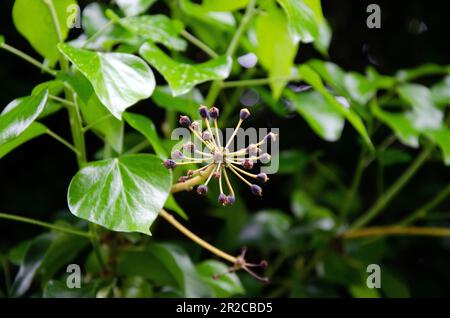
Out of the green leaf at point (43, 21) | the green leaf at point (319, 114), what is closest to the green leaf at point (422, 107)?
the green leaf at point (319, 114)

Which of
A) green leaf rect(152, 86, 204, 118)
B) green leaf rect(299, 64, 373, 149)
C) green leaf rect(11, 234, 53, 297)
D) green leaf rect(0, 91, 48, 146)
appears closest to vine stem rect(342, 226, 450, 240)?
green leaf rect(299, 64, 373, 149)

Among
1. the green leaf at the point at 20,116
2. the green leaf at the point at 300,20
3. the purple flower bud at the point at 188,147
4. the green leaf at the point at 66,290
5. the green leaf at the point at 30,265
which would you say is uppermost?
the green leaf at the point at 300,20

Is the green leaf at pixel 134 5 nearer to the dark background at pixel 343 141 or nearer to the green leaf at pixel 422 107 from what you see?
the dark background at pixel 343 141

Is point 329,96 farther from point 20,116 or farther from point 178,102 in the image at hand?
point 20,116

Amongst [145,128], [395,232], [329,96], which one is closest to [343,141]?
[395,232]

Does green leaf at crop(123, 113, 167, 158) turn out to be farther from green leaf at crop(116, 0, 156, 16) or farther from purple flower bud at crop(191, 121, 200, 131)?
green leaf at crop(116, 0, 156, 16)
